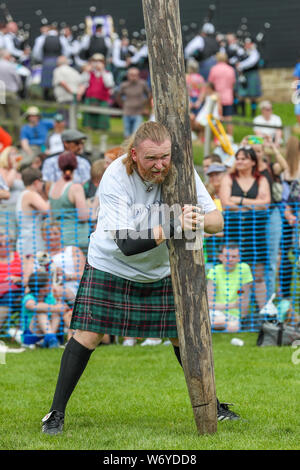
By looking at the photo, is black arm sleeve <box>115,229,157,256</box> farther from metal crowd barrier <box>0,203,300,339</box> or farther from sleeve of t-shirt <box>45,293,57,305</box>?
sleeve of t-shirt <box>45,293,57,305</box>

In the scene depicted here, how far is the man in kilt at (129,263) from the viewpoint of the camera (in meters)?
3.77

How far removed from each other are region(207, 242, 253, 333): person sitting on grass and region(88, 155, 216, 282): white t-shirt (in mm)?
2942

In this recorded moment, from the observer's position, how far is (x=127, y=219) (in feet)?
12.5

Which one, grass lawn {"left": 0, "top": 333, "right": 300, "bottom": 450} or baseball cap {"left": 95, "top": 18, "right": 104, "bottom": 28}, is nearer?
grass lawn {"left": 0, "top": 333, "right": 300, "bottom": 450}

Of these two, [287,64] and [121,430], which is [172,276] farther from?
[287,64]

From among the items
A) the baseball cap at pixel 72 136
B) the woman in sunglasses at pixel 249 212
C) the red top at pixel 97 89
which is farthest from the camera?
the red top at pixel 97 89

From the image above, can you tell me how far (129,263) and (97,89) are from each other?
31.1ft

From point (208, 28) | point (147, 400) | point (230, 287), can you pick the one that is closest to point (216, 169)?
point (230, 287)

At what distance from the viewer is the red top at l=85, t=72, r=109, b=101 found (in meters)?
13.2

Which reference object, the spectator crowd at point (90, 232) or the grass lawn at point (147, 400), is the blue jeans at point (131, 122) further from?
the grass lawn at point (147, 400)

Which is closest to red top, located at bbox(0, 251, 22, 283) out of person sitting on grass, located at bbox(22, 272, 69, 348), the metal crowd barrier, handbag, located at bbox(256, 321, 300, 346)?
the metal crowd barrier

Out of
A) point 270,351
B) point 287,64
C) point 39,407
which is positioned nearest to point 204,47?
point 287,64

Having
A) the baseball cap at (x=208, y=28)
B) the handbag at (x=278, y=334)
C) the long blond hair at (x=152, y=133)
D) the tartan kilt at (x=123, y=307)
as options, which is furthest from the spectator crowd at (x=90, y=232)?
the baseball cap at (x=208, y=28)

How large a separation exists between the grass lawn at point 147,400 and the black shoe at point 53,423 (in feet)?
0.18
